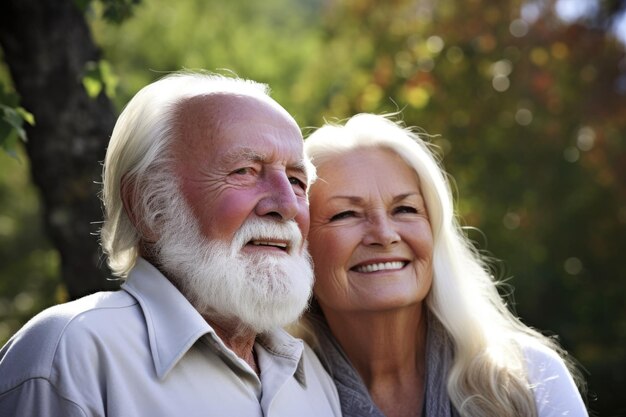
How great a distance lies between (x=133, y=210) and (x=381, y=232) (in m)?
1.05

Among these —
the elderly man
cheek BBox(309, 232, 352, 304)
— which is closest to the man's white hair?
the elderly man

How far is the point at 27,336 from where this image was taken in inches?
111

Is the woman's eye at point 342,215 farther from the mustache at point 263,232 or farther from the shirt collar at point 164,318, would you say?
the shirt collar at point 164,318

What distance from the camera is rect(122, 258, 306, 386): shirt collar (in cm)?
296

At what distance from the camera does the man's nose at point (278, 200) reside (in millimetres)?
3307

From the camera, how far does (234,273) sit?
3.25 metres

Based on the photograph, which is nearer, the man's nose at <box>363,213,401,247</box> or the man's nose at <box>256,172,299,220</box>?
the man's nose at <box>256,172,299,220</box>

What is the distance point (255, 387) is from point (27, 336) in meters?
0.81

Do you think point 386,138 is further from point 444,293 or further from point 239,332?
point 239,332

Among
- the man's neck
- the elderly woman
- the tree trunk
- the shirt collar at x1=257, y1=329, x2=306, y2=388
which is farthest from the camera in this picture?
the tree trunk

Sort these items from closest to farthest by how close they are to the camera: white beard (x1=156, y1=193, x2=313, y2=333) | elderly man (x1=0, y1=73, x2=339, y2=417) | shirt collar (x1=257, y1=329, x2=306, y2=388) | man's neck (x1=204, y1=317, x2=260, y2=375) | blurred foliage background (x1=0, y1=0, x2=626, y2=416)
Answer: elderly man (x1=0, y1=73, x2=339, y2=417) < white beard (x1=156, y1=193, x2=313, y2=333) < man's neck (x1=204, y1=317, x2=260, y2=375) < shirt collar (x1=257, y1=329, x2=306, y2=388) < blurred foliage background (x1=0, y1=0, x2=626, y2=416)

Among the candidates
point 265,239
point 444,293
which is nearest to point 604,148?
point 444,293

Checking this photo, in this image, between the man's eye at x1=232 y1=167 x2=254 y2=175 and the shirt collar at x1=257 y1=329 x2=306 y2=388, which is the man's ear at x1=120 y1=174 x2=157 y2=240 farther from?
the shirt collar at x1=257 y1=329 x2=306 y2=388

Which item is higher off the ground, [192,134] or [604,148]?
[192,134]
